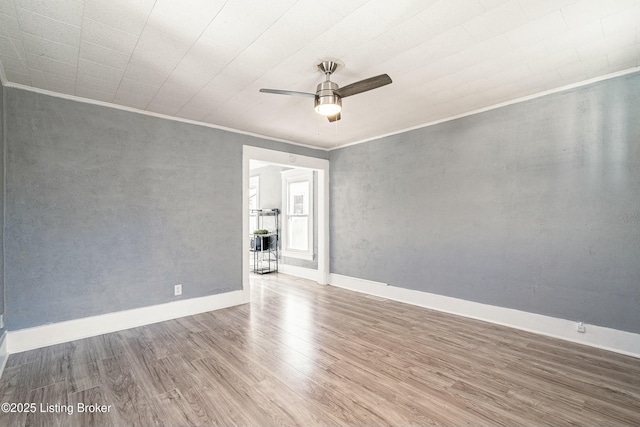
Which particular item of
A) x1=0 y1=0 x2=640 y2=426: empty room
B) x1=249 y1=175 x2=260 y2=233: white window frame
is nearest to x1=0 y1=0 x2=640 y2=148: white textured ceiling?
x1=0 y1=0 x2=640 y2=426: empty room

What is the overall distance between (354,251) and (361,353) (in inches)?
105

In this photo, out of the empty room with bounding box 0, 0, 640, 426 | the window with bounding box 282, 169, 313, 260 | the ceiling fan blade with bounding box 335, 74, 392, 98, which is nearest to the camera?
the empty room with bounding box 0, 0, 640, 426

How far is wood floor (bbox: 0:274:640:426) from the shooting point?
194 cm

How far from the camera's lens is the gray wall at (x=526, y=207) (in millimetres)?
2840

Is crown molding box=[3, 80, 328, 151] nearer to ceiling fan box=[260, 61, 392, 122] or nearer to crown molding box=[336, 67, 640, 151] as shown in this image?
ceiling fan box=[260, 61, 392, 122]

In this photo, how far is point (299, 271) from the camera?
254 inches

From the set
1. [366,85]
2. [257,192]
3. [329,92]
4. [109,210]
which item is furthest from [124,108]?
[257,192]

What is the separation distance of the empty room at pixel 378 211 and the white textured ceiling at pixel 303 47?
0.07 ft

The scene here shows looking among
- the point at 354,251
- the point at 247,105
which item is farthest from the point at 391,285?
the point at 247,105

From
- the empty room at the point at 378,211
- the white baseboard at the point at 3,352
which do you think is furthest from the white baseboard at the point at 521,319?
the white baseboard at the point at 3,352

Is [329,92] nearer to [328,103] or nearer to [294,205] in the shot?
[328,103]

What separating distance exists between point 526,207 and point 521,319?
4.34 ft

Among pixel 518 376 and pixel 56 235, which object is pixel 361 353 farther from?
pixel 56 235

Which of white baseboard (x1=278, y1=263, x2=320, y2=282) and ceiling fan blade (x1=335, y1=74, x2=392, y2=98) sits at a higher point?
ceiling fan blade (x1=335, y1=74, x2=392, y2=98)
